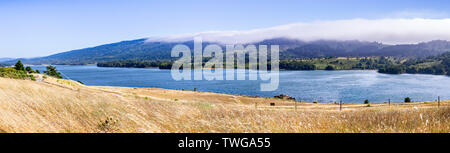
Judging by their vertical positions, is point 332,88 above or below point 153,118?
below

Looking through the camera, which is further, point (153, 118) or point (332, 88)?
point (332, 88)

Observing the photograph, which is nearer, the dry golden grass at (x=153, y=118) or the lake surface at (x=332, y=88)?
the dry golden grass at (x=153, y=118)

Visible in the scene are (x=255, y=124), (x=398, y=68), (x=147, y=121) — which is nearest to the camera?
(x=255, y=124)

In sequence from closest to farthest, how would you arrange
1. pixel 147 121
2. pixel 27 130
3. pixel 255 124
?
1. pixel 27 130
2. pixel 255 124
3. pixel 147 121

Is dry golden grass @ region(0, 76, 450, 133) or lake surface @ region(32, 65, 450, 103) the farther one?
lake surface @ region(32, 65, 450, 103)

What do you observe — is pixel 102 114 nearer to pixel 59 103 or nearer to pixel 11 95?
pixel 59 103

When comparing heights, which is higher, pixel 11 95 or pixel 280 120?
pixel 11 95

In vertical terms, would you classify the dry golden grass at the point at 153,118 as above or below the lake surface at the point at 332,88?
above

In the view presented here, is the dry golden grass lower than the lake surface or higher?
higher
